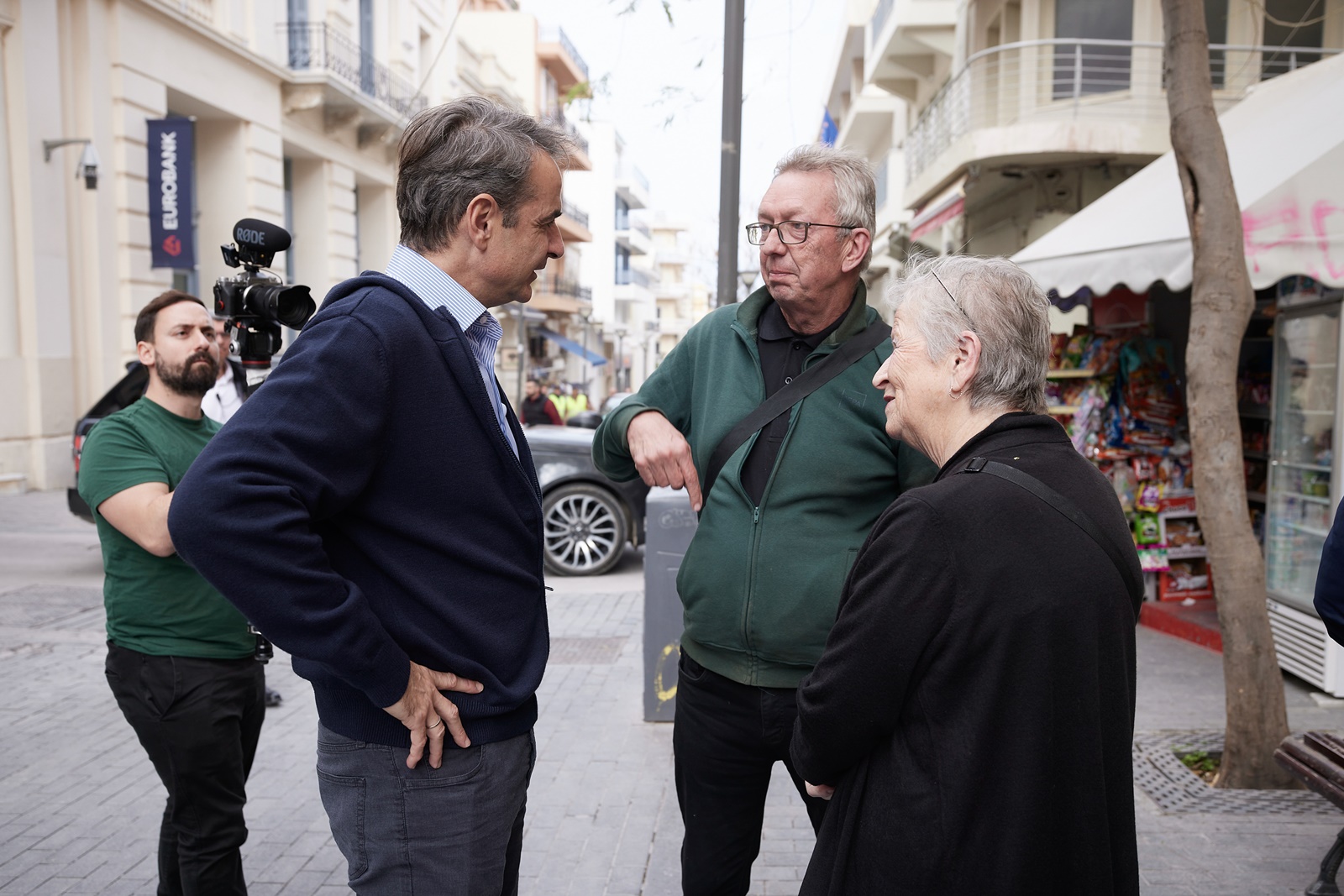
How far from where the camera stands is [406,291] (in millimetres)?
1794

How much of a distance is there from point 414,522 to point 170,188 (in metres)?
14.9

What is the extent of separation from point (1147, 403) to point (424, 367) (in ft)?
23.4

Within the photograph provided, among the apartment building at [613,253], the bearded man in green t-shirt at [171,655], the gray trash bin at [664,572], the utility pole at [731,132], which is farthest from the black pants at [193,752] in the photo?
the apartment building at [613,253]

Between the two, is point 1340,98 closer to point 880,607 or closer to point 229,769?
point 880,607

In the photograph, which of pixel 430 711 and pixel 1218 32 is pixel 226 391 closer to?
pixel 430 711

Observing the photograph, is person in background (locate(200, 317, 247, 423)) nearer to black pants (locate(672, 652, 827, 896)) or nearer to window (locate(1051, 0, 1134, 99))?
black pants (locate(672, 652, 827, 896))

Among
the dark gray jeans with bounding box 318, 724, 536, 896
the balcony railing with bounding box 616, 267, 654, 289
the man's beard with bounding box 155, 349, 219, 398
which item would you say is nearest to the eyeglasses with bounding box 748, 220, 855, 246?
the dark gray jeans with bounding box 318, 724, 536, 896

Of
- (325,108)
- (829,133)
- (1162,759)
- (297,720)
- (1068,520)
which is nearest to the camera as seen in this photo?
A: (1068,520)

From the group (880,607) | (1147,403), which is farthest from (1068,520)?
(1147,403)

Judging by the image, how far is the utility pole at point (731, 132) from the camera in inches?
261

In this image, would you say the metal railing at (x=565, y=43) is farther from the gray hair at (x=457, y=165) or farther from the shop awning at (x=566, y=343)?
the gray hair at (x=457, y=165)

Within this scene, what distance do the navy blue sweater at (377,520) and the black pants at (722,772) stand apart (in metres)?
0.70

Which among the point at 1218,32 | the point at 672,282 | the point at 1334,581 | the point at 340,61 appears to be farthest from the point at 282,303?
the point at 672,282

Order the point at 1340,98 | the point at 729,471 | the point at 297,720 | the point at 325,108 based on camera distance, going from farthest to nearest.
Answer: the point at 325,108 → the point at 1340,98 → the point at 297,720 → the point at 729,471
